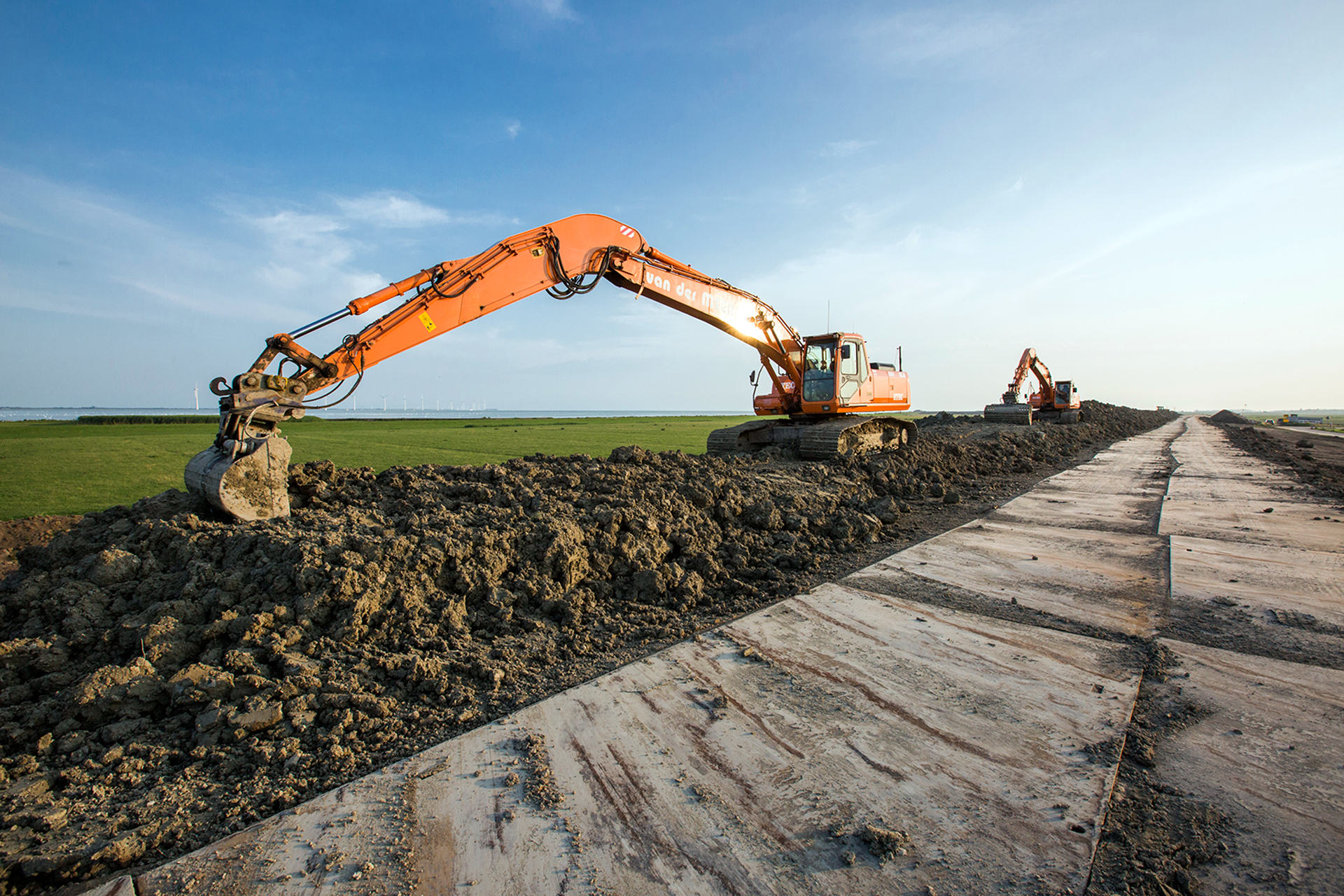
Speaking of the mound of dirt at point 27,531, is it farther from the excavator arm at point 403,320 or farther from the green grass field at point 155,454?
the excavator arm at point 403,320

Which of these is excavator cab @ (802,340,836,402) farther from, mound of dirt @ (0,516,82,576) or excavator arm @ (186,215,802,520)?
mound of dirt @ (0,516,82,576)

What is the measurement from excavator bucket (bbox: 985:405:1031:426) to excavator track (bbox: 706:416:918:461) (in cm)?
1460

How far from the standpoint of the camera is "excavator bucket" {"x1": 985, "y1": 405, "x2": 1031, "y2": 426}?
977 inches

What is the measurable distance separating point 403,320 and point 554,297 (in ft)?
6.85

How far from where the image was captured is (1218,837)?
2.27m

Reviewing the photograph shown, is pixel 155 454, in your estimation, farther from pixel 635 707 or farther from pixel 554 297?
pixel 635 707

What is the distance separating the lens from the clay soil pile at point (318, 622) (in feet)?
8.89

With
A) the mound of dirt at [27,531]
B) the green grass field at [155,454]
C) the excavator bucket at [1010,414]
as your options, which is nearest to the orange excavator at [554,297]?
the mound of dirt at [27,531]

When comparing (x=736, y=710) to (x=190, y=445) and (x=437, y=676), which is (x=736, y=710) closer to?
(x=437, y=676)

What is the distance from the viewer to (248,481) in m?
5.05

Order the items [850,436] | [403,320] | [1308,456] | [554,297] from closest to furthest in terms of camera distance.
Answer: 1. [403,320]
2. [554,297]
3. [850,436]
4. [1308,456]

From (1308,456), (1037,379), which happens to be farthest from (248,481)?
(1037,379)

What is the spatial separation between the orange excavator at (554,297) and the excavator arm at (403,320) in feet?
0.04

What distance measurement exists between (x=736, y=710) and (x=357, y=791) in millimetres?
1895
